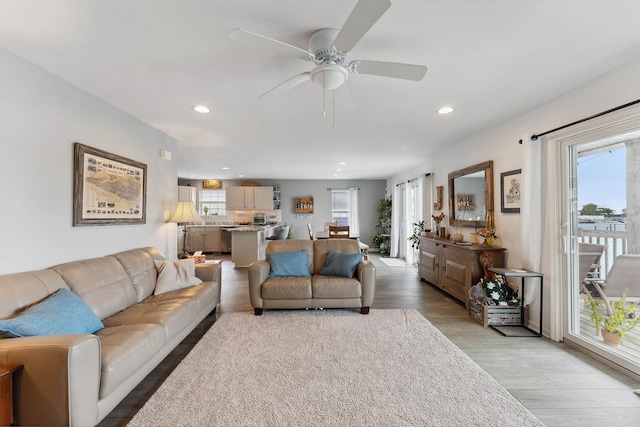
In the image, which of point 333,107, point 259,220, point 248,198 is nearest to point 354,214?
point 259,220

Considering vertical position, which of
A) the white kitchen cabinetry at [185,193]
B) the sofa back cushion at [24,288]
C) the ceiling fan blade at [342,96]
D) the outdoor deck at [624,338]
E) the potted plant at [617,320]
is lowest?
the outdoor deck at [624,338]

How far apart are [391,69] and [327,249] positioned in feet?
8.78

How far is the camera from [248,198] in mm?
8703

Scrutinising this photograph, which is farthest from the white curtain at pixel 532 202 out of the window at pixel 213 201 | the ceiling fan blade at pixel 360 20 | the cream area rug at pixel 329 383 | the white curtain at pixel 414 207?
the window at pixel 213 201

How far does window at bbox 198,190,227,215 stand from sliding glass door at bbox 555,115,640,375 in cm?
866

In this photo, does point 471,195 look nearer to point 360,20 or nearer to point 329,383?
point 329,383

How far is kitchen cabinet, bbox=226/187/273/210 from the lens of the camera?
8.70 metres

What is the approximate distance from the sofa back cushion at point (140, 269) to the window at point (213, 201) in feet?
20.4

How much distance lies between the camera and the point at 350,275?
3594 mm

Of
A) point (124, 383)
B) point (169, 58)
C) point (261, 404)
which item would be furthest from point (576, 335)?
point (169, 58)

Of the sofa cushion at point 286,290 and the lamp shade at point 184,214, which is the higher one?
the lamp shade at point 184,214

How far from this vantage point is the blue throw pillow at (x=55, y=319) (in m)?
1.62

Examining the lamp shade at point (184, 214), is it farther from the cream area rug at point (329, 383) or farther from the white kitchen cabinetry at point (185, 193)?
the white kitchen cabinetry at point (185, 193)

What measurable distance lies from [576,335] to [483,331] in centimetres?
78
